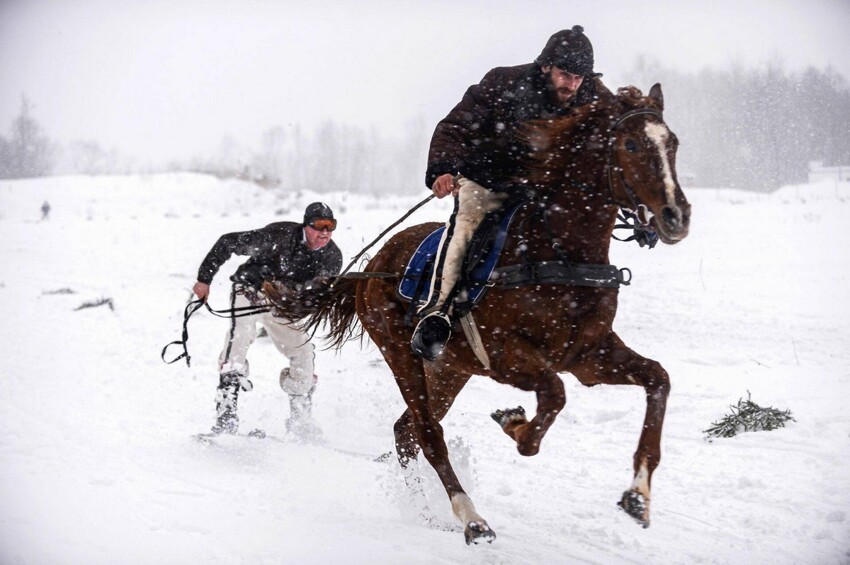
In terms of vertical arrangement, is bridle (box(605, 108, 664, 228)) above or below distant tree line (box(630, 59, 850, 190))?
below

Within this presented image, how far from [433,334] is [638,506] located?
1399 mm

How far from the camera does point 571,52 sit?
11.9 feet

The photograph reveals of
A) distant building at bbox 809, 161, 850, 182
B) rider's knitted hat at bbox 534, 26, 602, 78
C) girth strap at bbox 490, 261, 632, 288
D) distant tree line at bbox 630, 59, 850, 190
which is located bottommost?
girth strap at bbox 490, 261, 632, 288

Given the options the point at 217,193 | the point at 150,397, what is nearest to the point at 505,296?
the point at 150,397

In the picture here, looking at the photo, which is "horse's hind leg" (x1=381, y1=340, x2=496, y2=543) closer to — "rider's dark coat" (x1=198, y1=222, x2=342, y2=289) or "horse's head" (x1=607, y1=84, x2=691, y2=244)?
"rider's dark coat" (x1=198, y1=222, x2=342, y2=289)

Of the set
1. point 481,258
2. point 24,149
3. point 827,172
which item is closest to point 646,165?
point 481,258

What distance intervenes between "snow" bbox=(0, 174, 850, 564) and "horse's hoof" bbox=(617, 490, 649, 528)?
0.41m

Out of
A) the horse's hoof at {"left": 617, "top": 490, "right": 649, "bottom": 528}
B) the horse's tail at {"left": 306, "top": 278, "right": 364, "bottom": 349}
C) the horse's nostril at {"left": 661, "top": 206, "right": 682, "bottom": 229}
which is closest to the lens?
the horse's nostril at {"left": 661, "top": 206, "right": 682, "bottom": 229}

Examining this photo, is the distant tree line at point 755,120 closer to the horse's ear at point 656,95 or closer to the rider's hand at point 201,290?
the horse's ear at point 656,95

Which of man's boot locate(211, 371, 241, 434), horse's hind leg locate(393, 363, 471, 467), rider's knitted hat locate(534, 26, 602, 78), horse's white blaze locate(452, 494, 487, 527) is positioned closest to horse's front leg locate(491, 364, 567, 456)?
horse's white blaze locate(452, 494, 487, 527)

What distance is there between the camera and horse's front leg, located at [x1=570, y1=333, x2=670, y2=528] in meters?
3.23

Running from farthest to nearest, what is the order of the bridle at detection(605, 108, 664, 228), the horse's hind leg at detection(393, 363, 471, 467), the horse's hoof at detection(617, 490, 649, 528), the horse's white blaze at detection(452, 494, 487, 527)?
the horse's hind leg at detection(393, 363, 471, 467)
the horse's white blaze at detection(452, 494, 487, 527)
the bridle at detection(605, 108, 664, 228)
the horse's hoof at detection(617, 490, 649, 528)

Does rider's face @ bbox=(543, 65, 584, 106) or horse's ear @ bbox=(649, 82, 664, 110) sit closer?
horse's ear @ bbox=(649, 82, 664, 110)

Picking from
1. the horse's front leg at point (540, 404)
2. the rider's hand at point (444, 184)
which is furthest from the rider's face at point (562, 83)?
the horse's front leg at point (540, 404)
